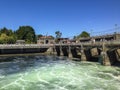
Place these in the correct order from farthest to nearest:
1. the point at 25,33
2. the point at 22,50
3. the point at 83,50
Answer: the point at 25,33 → the point at 22,50 → the point at 83,50

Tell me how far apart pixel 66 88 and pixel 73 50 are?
189 feet

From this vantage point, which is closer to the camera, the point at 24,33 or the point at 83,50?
the point at 83,50

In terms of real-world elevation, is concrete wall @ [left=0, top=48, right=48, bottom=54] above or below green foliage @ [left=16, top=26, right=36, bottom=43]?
below

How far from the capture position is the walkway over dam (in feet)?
180

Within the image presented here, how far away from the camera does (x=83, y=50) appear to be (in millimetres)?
71812

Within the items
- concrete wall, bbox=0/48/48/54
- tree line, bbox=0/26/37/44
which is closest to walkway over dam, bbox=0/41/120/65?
concrete wall, bbox=0/48/48/54

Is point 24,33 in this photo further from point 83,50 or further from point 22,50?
point 83,50

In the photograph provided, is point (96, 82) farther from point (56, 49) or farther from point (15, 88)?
point (56, 49)

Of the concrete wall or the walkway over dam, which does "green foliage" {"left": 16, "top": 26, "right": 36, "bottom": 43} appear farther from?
the walkway over dam

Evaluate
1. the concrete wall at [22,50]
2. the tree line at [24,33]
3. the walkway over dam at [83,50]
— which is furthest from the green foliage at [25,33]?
the walkway over dam at [83,50]

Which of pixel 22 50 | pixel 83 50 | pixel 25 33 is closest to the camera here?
pixel 83 50

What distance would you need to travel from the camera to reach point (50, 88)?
31250 mm

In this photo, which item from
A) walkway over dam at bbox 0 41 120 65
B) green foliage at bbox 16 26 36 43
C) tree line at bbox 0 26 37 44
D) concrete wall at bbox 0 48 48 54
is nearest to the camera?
walkway over dam at bbox 0 41 120 65

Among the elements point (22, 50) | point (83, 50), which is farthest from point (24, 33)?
point (83, 50)
